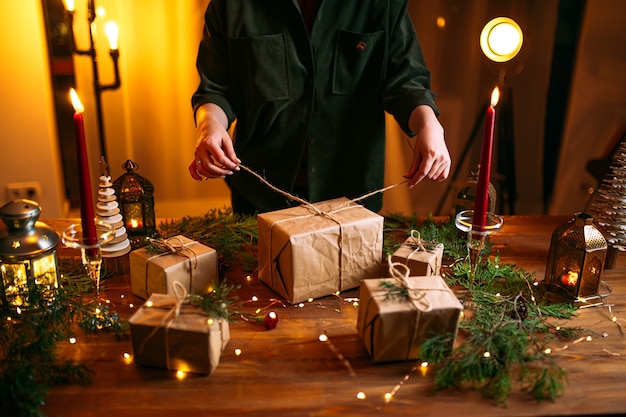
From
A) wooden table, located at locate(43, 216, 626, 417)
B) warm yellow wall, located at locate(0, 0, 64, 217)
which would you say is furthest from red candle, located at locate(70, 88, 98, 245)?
warm yellow wall, located at locate(0, 0, 64, 217)

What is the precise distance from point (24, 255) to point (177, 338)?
31 cm

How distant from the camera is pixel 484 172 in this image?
102cm

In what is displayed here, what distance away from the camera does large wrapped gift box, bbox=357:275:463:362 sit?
0.91 m

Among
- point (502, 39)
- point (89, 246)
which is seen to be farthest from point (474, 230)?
point (502, 39)

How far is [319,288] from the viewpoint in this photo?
1.12 m

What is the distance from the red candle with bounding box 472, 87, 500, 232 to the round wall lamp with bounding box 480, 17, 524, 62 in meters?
1.26

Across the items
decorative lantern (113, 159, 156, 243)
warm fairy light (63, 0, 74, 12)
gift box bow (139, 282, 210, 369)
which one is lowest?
gift box bow (139, 282, 210, 369)

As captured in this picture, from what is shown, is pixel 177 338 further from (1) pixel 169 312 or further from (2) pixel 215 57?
(2) pixel 215 57

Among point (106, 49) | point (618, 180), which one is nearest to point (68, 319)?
point (618, 180)

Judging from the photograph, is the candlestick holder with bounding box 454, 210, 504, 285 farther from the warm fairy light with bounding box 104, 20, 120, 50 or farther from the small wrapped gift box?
the warm fairy light with bounding box 104, 20, 120, 50

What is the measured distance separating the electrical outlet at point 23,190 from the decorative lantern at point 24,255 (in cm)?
161

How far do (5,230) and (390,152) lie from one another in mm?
1916

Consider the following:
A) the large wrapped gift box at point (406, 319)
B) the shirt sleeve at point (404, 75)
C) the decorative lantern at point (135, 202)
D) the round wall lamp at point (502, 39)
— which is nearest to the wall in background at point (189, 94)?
the round wall lamp at point (502, 39)

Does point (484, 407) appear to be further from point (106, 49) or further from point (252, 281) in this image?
point (106, 49)
